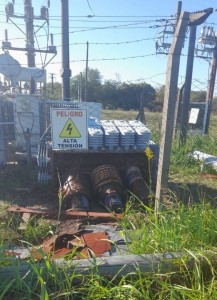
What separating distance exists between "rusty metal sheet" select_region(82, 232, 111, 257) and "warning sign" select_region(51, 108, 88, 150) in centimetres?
227

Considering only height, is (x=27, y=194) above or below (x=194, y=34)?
below

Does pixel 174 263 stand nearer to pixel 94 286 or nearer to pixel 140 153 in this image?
pixel 94 286

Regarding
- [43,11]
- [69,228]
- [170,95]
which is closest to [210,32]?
[43,11]

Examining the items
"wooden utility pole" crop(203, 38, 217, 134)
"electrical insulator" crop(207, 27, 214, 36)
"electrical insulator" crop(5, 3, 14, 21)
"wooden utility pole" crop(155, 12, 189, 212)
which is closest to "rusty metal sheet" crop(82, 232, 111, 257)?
"wooden utility pole" crop(155, 12, 189, 212)

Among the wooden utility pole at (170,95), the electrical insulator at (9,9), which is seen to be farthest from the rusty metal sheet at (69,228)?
the electrical insulator at (9,9)

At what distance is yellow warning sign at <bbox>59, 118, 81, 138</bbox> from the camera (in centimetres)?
505

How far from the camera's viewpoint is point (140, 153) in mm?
5562

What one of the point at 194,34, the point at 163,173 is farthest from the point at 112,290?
the point at 194,34

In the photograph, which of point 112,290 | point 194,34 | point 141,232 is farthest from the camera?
point 194,34

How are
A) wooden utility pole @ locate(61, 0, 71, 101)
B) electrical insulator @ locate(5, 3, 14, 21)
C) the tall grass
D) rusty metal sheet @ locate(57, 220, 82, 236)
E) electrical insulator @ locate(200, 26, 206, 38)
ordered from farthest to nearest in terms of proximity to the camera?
electrical insulator @ locate(5, 3, 14, 21) < electrical insulator @ locate(200, 26, 206, 38) < wooden utility pole @ locate(61, 0, 71, 101) < rusty metal sheet @ locate(57, 220, 82, 236) < the tall grass

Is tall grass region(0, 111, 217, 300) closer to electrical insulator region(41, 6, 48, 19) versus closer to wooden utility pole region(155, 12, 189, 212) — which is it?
wooden utility pole region(155, 12, 189, 212)

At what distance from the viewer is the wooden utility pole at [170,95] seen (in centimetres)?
287

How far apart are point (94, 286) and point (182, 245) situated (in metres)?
0.88

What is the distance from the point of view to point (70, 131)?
16.8ft
